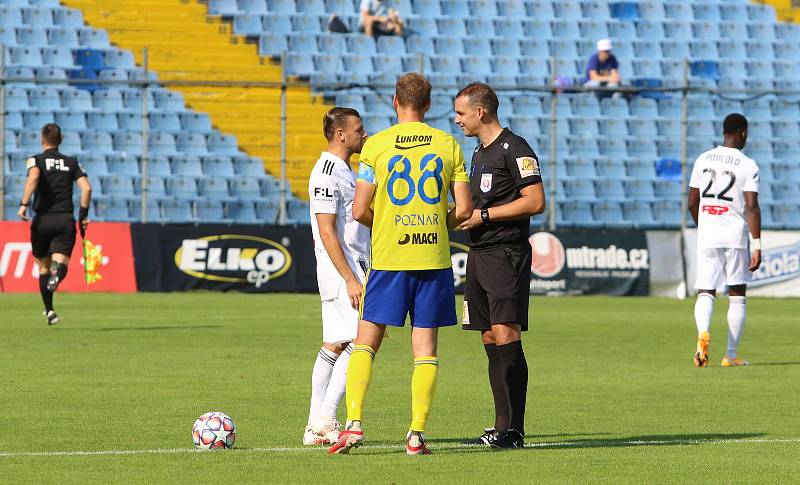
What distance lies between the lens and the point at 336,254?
25.5 feet

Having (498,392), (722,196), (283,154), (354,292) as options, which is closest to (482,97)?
(354,292)

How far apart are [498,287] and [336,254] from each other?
3.01ft

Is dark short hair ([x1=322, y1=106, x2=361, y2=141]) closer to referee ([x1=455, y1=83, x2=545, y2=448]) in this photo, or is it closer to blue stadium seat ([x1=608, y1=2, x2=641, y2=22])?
referee ([x1=455, y1=83, x2=545, y2=448])

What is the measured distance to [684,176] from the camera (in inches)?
1011

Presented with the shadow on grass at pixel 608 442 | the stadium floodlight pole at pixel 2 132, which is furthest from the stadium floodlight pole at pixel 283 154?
the shadow on grass at pixel 608 442

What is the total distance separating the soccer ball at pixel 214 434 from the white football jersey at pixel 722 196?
6.82 meters

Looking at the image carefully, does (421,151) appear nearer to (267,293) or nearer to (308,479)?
(308,479)

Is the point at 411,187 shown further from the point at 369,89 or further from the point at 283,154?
the point at 369,89

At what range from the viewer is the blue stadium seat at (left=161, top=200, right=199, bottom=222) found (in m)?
A: 24.8

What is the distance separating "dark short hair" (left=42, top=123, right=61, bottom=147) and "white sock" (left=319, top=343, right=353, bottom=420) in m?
9.04

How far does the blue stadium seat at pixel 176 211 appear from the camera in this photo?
24766 millimetres

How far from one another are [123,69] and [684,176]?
10.3 m

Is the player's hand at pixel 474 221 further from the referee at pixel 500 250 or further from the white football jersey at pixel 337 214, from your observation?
the white football jersey at pixel 337 214

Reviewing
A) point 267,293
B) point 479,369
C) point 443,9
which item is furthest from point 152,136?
point 479,369
